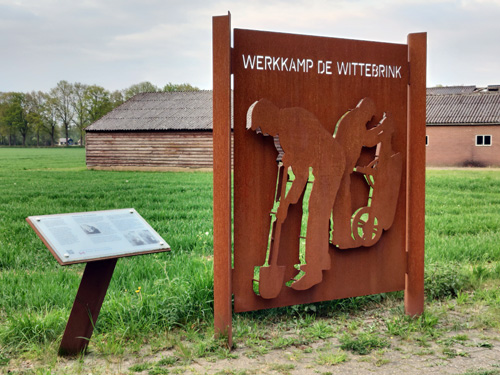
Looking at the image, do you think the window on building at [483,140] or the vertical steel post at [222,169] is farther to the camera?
the window on building at [483,140]

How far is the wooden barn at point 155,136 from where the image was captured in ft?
108

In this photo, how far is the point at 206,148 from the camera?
3278 centimetres

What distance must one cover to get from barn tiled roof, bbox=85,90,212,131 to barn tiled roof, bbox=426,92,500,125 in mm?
17466

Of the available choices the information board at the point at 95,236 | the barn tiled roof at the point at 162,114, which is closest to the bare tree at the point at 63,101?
the barn tiled roof at the point at 162,114

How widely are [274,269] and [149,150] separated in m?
30.5

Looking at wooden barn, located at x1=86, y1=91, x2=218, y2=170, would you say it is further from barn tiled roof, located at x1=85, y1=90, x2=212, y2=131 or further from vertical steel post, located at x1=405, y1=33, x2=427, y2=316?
vertical steel post, located at x1=405, y1=33, x2=427, y2=316

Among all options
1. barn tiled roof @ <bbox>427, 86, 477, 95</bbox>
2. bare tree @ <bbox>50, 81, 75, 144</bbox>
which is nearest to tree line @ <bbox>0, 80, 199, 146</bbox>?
bare tree @ <bbox>50, 81, 75, 144</bbox>

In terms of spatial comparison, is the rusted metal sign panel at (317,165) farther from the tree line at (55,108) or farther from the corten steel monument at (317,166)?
the tree line at (55,108)

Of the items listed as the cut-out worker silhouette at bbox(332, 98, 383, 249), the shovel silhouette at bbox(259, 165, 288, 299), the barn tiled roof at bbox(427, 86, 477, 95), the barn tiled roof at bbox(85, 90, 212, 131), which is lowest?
the shovel silhouette at bbox(259, 165, 288, 299)

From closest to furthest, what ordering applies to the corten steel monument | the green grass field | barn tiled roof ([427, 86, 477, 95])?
the corten steel monument → the green grass field → barn tiled roof ([427, 86, 477, 95])

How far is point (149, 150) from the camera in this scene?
34.2 m

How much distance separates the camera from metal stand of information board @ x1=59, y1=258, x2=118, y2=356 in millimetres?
4152

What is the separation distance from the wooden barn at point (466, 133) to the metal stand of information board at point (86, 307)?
40.5m

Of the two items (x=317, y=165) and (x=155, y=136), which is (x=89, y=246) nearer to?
(x=317, y=165)
